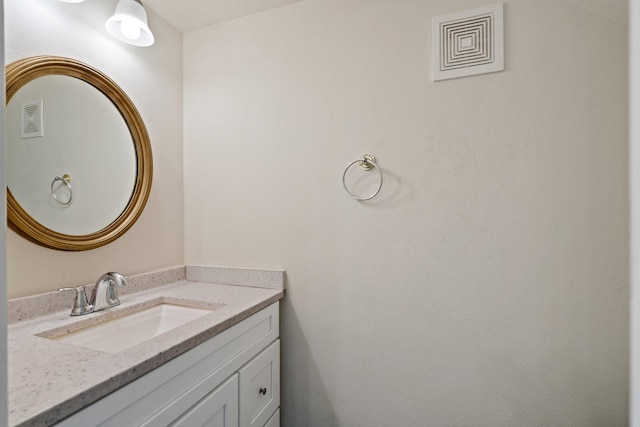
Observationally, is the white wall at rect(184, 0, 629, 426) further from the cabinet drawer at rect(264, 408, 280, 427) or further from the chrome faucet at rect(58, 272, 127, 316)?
the chrome faucet at rect(58, 272, 127, 316)

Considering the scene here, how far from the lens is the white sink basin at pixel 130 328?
110cm

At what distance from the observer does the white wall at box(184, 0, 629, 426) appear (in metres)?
1.15

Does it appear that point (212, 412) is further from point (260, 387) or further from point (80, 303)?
point (80, 303)

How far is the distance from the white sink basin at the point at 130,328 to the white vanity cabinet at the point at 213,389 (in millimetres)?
245

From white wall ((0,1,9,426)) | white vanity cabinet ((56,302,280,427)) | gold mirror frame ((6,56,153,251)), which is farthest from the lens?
gold mirror frame ((6,56,153,251))

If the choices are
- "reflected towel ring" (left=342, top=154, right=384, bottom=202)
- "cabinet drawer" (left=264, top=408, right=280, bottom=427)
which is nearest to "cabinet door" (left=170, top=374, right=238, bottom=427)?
"cabinet drawer" (left=264, top=408, right=280, bottom=427)

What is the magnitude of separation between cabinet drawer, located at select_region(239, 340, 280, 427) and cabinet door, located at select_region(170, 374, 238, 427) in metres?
0.06

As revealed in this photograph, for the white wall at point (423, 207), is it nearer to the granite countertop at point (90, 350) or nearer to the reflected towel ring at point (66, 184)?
the granite countertop at point (90, 350)

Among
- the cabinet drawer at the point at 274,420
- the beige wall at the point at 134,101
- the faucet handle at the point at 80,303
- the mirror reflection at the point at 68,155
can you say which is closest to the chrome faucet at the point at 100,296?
the faucet handle at the point at 80,303

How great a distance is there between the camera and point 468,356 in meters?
1.29

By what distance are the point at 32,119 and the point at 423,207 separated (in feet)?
4.93

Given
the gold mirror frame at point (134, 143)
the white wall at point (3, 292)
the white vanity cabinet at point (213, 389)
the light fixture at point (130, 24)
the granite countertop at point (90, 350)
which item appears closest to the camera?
the white wall at point (3, 292)

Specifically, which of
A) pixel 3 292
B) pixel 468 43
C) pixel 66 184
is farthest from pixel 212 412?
pixel 468 43

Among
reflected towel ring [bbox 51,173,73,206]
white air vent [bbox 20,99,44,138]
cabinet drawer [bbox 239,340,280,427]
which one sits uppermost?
white air vent [bbox 20,99,44,138]
